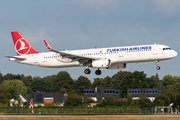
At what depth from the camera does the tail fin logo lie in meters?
62.6

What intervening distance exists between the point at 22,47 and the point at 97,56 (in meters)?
→ 18.2

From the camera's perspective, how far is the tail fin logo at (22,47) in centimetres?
6259

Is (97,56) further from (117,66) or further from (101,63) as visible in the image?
(117,66)

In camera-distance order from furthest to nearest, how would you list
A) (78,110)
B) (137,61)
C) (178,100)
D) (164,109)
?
1. (178,100)
2. (164,109)
3. (78,110)
4. (137,61)

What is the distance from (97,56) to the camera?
54812mm

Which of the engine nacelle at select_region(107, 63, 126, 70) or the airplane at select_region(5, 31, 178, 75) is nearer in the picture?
the airplane at select_region(5, 31, 178, 75)

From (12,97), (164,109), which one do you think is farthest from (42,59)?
(12,97)

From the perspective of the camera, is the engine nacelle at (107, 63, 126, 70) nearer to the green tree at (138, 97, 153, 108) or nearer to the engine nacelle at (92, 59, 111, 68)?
the engine nacelle at (92, 59, 111, 68)

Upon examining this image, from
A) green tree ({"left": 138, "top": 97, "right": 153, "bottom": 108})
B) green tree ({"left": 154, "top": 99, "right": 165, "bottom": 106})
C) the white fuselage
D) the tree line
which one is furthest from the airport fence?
the tree line

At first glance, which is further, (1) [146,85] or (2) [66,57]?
(1) [146,85]

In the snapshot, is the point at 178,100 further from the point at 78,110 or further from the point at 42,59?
the point at 42,59

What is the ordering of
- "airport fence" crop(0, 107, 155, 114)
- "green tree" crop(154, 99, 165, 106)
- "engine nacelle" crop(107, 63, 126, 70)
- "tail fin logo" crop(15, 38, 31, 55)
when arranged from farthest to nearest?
"green tree" crop(154, 99, 165, 106)
"airport fence" crop(0, 107, 155, 114)
"tail fin logo" crop(15, 38, 31, 55)
"engine nacelle" crop(107, 63, 126, 70)

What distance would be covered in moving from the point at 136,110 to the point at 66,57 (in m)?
23.8

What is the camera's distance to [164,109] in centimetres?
7644
